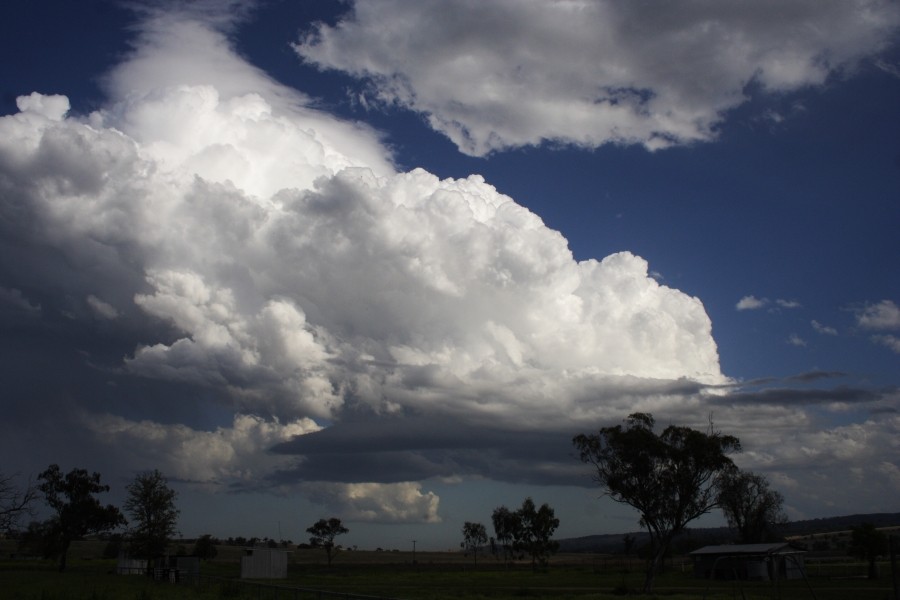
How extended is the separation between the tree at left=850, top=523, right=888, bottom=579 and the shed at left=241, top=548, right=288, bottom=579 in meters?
58.4

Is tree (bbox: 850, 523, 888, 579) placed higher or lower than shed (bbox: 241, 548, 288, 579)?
higher

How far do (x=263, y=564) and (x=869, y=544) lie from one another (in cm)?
6063

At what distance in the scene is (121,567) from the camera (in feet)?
305

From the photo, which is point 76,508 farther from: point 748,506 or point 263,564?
point 748,506

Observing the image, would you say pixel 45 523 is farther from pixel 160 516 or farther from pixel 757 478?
pixel 757 478

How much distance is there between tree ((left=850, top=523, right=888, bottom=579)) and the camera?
7056 centimetres

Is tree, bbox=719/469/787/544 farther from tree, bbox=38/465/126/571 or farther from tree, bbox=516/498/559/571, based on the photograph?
tree, bbox=38/465/126/571

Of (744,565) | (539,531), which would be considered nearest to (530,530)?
(539,531)

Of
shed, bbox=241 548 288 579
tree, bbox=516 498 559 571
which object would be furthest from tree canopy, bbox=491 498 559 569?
shed, bbox=241 548 288 579

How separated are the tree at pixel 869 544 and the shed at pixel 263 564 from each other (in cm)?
5842

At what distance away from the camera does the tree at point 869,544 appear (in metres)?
70.6

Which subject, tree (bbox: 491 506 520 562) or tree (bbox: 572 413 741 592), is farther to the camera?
tree (bbox: 491 506 520 562)

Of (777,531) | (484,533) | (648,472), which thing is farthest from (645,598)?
(484,533)

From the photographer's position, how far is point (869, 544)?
71875 mm
